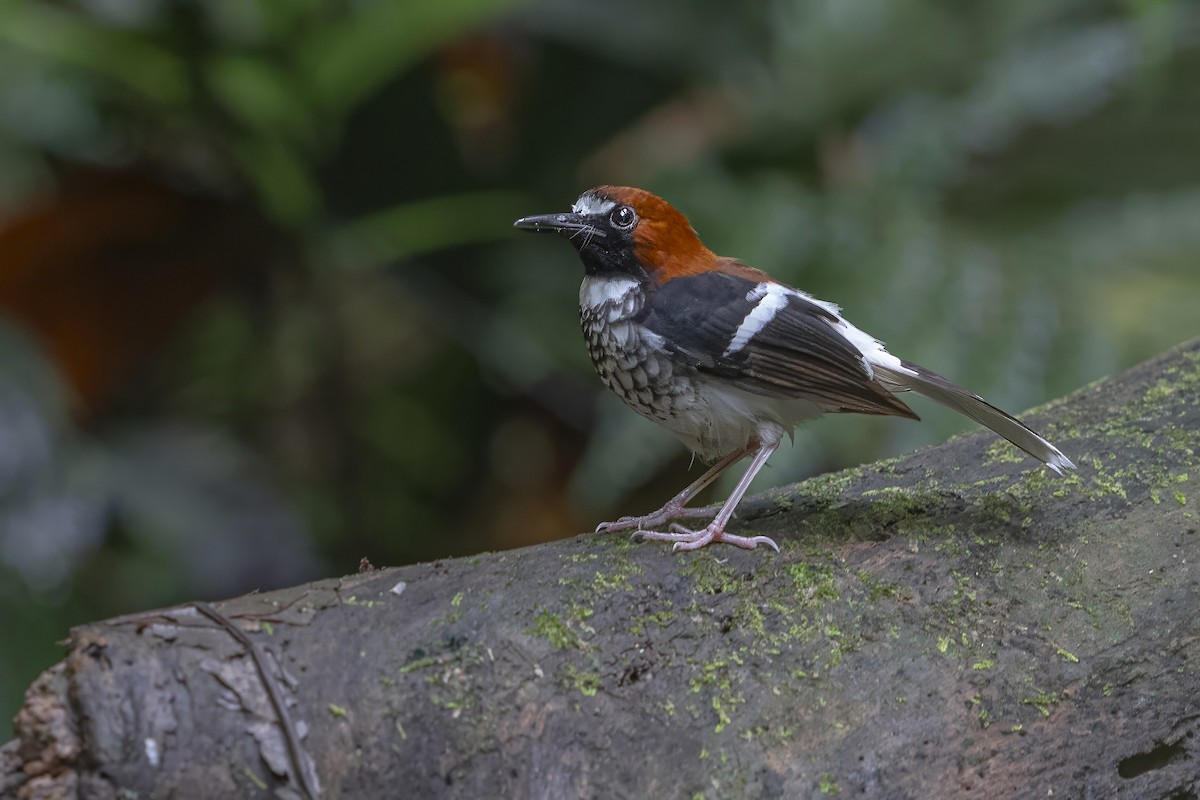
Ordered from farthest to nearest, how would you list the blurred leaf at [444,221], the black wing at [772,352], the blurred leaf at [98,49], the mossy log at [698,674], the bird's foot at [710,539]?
the blurred leaf at [444,221] → the blurred leaf at [98,49] → the black wing at [772,352] → the bird's foot at [710,539] → the mossy log at [698,674]

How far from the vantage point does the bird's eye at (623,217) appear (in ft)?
8.08

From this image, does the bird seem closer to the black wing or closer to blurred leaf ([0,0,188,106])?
the black wing

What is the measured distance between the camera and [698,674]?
1880 mm

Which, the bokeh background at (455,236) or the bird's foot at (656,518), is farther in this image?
the bokeh background at (455,236)

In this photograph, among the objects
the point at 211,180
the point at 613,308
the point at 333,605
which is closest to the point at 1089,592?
the point at 613,308

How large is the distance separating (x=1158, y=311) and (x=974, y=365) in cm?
80

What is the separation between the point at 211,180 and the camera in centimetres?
419

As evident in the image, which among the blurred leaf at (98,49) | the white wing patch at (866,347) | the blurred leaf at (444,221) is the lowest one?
the white wing patch at (866,347)

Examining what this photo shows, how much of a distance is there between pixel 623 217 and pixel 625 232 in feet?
0.11

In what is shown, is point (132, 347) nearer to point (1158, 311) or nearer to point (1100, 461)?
point (1100, 461)

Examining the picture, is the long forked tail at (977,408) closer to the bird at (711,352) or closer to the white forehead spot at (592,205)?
the bird at (711,352)

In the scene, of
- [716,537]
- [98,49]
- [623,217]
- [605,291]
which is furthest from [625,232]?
[98,49]

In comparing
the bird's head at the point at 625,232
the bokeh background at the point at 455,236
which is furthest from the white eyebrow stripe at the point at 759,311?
the bokeh background at the point at 455,236

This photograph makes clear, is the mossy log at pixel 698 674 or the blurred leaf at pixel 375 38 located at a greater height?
the blurred leaf at pixel 375 38
